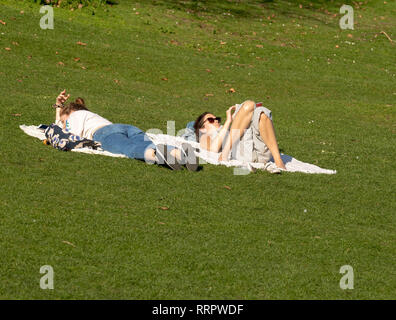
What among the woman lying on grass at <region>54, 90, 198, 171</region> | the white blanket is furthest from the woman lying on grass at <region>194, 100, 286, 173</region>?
the woman lying on grass at <region>54, 90, 198, 171</region>

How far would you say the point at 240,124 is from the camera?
34.1 ft

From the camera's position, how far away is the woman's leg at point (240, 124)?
1037 centimetres

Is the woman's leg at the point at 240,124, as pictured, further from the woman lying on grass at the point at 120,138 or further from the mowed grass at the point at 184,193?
the woman lying on grass at the point at 120,138

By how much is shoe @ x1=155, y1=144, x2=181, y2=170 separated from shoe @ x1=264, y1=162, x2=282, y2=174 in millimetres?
1339

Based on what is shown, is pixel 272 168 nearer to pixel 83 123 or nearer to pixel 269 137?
pixel 269 137

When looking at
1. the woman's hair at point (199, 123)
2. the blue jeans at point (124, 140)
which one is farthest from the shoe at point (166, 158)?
the woman's hair at point (199, 123)

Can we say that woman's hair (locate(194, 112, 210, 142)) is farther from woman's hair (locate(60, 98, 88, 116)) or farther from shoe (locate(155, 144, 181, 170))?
woman's hair (locate(60, 98, 88, 116))

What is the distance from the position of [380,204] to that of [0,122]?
20.0ft

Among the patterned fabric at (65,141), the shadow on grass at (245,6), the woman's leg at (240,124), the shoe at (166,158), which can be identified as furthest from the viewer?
the shadow on grass at (245,6)

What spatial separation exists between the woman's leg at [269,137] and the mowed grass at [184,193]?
43cm

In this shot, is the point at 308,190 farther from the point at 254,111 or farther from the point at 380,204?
the point at 254,111

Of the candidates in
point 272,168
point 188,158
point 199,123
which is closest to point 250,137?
point 272,168

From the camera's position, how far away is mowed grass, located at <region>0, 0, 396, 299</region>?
6.18 metres

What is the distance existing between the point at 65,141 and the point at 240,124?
2571 mm
